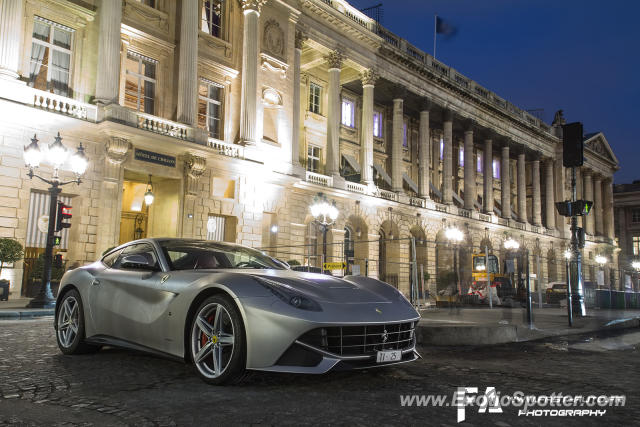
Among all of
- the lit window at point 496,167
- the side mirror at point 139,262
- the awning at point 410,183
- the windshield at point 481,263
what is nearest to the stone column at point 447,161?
the awning at point 410,183

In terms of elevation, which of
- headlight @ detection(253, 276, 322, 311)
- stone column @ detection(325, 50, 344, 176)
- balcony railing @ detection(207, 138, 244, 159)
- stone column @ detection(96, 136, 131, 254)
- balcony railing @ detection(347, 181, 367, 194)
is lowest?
headlight @ detection(253, 276, 322, 311)

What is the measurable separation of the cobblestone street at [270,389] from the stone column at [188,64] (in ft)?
55.8

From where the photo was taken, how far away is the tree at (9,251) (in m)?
16.2

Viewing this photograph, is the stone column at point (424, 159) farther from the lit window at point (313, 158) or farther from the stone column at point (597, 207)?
the stone column at point (597, 207)

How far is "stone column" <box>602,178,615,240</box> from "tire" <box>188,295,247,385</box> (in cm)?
7230

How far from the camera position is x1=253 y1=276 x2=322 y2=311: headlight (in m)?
4.37

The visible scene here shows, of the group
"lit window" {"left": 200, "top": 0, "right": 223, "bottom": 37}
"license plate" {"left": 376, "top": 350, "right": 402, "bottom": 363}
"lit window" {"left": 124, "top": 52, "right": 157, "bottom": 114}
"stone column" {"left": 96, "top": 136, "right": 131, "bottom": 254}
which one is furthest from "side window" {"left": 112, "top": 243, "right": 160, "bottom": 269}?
"lit window" {"left": 200, "top": 0, "right": 223, "bottom": 37}

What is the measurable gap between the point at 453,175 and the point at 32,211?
119ft

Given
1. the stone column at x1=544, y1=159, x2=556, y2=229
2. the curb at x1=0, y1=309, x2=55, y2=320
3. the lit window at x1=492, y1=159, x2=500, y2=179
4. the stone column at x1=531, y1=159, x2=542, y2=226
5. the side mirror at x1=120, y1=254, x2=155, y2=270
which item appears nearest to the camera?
the side mirror at x1=120, y1=254, x2=155, y2=270

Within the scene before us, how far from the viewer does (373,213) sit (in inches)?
1320

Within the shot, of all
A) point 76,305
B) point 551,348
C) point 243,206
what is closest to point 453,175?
point 243,206

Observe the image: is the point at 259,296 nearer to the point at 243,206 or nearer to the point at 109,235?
the point at 109,235

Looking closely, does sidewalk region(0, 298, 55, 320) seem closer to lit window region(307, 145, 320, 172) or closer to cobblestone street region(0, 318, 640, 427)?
cobblestone street region(0, 318, 640, 427)

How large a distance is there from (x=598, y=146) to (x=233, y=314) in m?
70.8
